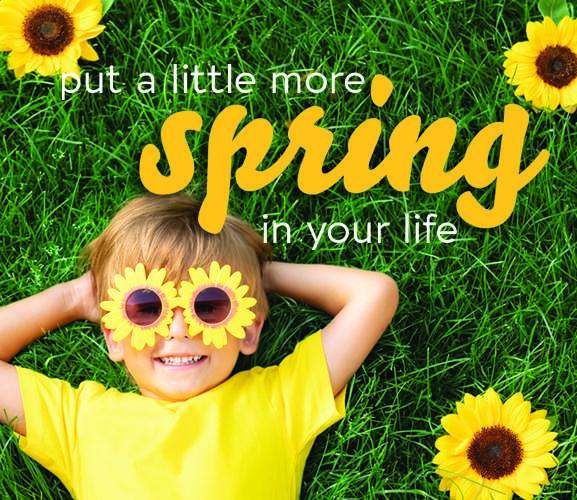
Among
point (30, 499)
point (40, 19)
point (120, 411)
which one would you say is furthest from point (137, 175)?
point (30, 499)

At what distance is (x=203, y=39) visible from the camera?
238cm

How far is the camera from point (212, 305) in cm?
199

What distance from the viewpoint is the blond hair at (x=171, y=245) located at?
79.0 inches

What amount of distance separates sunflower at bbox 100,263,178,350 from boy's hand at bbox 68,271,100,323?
0.60 ft

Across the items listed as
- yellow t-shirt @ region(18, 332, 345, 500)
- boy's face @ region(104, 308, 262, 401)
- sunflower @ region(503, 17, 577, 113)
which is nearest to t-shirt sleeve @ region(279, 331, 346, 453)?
yellow t-shirt @ region(18, 332, 345, 500)

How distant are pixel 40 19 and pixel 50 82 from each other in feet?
0.48

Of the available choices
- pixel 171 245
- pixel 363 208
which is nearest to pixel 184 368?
pixel 171 245

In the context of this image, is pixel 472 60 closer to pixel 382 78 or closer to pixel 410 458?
pixel 382 78

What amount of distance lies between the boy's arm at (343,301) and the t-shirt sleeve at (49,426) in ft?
1.56

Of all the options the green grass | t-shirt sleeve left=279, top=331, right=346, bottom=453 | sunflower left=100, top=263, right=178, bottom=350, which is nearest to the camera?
sunflower left=100, top=263, right=178, bottom=350

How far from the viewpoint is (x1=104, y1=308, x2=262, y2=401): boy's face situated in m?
1.99

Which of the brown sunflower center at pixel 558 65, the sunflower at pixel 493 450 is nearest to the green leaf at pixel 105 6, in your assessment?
the brown sunflower center at pixel 558 65

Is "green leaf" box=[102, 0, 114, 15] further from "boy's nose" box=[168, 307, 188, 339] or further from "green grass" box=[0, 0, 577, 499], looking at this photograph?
"boy's nose" box=[168, 307, 188, 339]

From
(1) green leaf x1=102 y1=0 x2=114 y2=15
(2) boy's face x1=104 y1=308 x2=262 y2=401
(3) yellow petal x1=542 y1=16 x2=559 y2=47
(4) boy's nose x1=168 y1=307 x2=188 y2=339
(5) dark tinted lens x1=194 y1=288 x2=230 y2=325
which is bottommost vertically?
(2) boy's face x1=104 y1=308 x2=262 y2=401
